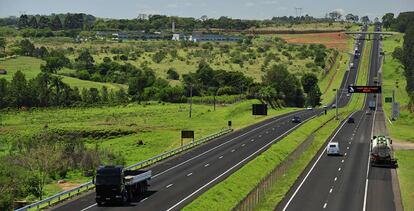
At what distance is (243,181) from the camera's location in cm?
6406

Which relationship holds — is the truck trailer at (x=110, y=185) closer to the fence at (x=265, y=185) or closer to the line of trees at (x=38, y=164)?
the line of trees at (x=38, y=164)

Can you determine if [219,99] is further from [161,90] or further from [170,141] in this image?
[170,141]

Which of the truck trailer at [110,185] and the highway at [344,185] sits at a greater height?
the truck trailer at [110,185]

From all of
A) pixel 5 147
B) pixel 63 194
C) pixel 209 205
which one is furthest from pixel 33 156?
pixel 209 205

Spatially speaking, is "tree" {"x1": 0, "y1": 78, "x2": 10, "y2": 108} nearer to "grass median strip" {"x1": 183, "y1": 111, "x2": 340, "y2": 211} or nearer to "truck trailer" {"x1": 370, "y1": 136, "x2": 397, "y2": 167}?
"grass median strip" {"x1": 183, "y1": 111, "x2": 340, "y2": 211}

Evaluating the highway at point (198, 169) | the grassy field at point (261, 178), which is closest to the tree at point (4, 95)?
the highway at point (198, 169)

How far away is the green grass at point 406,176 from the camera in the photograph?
188 ft

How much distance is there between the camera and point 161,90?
178 metres

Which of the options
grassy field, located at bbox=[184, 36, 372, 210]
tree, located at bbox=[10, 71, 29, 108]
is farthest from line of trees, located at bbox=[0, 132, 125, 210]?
tree, located at bbox=[10, 71, 29, 108]

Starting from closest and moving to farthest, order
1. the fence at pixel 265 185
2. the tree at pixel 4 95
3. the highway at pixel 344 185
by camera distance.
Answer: the fence at pixel 265 185
the highway at pixel 344 185
the tree at pixel 4 95

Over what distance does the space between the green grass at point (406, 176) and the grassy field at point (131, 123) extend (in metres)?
35.4

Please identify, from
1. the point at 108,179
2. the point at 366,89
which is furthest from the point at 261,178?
the point at 366,89

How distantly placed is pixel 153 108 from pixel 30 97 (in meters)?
31.7

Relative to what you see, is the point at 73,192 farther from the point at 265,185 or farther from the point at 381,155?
the point at 381,155
